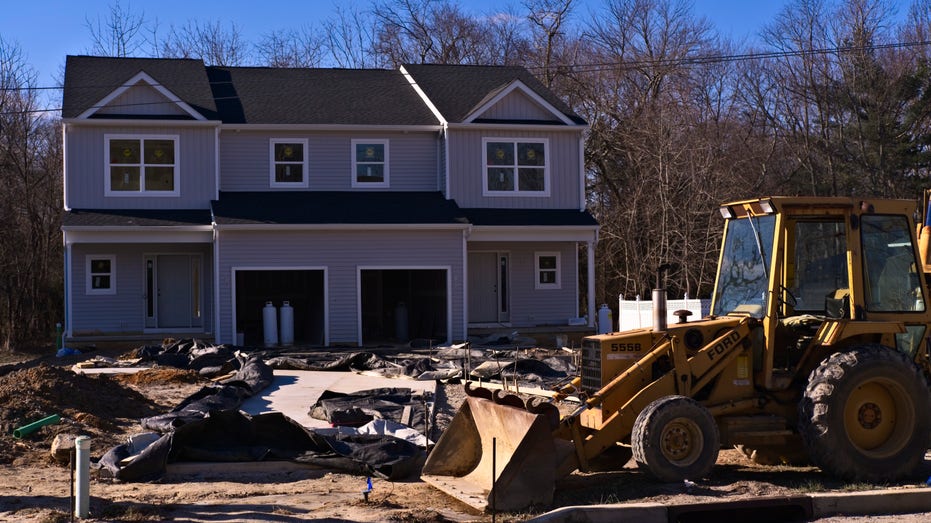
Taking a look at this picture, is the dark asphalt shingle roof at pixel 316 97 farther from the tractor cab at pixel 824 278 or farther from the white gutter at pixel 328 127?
the tractor cab at pixel 824 278

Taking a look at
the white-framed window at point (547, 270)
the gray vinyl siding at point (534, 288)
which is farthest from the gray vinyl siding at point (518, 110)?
the white-framed window at point (547, 270)

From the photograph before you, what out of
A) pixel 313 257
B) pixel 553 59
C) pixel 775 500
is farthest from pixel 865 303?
pixel 553 59

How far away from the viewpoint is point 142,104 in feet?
90.1

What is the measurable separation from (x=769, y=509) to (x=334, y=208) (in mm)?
19745

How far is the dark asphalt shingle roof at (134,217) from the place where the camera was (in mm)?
26064

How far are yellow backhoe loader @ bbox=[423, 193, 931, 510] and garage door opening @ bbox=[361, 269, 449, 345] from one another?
767 inches

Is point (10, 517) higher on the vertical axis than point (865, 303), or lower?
lower

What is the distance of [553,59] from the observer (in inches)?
1790

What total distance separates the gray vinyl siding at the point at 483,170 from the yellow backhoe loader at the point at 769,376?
18.3m

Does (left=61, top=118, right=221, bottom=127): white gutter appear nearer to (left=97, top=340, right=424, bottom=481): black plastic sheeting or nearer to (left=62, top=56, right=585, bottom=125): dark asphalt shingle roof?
(left=62, top=56, right=585, bottom=125): dark asphalt shingle roof

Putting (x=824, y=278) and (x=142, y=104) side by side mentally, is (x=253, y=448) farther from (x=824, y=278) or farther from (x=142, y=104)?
(x=142, y=104)

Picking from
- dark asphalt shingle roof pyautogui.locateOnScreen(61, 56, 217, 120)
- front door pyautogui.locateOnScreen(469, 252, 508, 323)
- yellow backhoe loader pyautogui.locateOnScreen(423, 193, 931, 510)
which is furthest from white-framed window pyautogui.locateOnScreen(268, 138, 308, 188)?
yellow backhoe loader pyautogui.locateOnScreen(423, 193, 931, 510)

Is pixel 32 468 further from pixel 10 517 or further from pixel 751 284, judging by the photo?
pixel 751 284

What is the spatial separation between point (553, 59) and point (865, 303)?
119 feet
